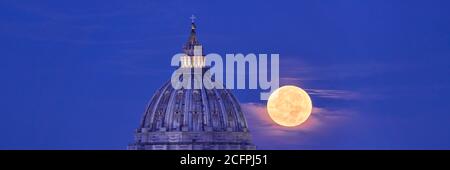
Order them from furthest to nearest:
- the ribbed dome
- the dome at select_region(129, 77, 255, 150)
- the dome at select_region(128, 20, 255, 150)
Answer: the ribbed dome, the dome at select_region(129, 77, 255, 150), the dome at select_region(128, 20, 255, 150)

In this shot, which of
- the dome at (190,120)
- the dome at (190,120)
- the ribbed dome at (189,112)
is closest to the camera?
the dome at (190,120)

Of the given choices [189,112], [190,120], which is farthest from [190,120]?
[189,112]

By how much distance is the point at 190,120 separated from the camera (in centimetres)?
11244

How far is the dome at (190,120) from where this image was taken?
108 metres

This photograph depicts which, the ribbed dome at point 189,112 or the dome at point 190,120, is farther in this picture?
the ribbed dome at point 189,112

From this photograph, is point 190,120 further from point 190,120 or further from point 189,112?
point 189,112

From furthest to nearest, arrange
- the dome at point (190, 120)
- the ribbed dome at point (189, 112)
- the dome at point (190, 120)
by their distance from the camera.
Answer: the ribbed dome at point (189, 112)
the dome at point (190, 120)
the dome at point (190, 120)

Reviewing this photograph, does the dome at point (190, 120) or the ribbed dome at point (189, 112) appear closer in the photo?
the dome at point (190, 120)

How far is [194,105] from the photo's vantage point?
111562 mm

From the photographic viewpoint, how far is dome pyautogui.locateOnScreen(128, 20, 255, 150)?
107506 mm
